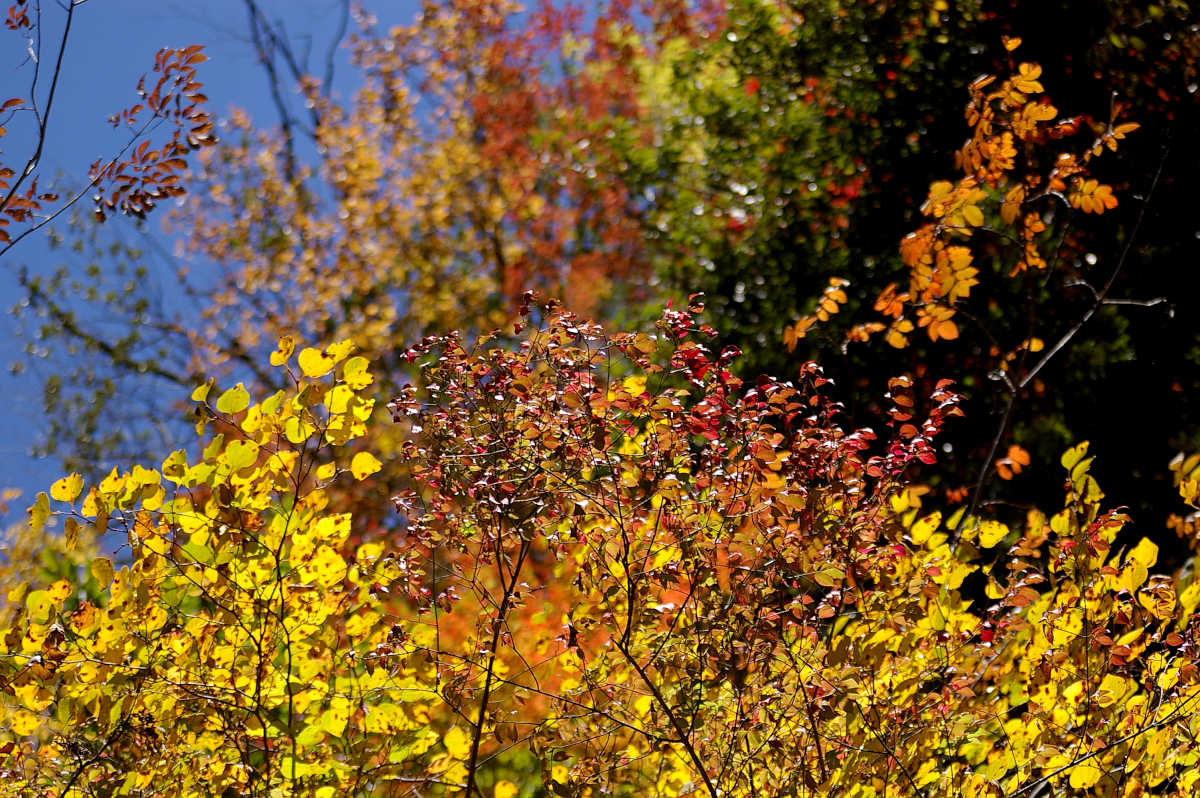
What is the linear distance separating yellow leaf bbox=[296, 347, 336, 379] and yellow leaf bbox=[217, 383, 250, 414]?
14cm

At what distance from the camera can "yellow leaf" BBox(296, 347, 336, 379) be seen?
2.50m

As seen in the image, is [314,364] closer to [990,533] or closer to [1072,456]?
[990,533]

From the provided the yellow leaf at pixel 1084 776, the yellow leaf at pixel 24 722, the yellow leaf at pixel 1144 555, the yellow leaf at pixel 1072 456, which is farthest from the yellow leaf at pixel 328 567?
the yellow leaf at pixel 1144 555

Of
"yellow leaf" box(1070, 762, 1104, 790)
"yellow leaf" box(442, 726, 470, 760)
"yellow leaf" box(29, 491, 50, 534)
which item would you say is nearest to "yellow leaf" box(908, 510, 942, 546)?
"yellow leaf" box(1070, 762, 1104, 790)

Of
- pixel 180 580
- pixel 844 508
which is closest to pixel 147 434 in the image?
pixel 180 580

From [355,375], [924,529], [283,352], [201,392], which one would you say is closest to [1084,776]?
[924,529]

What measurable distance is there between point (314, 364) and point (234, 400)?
0.21 meters

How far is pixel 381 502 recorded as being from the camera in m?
9.02

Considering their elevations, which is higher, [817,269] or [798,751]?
[817,269]

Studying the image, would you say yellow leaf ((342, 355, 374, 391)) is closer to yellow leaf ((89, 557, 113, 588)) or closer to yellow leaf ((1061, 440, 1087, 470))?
yellow leaf ((89, 557, 113, 588))

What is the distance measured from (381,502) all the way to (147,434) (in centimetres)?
239

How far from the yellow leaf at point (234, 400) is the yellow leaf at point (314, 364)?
0.47 ft

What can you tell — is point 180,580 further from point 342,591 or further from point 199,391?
point 199,391

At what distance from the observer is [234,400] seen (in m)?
2.42
